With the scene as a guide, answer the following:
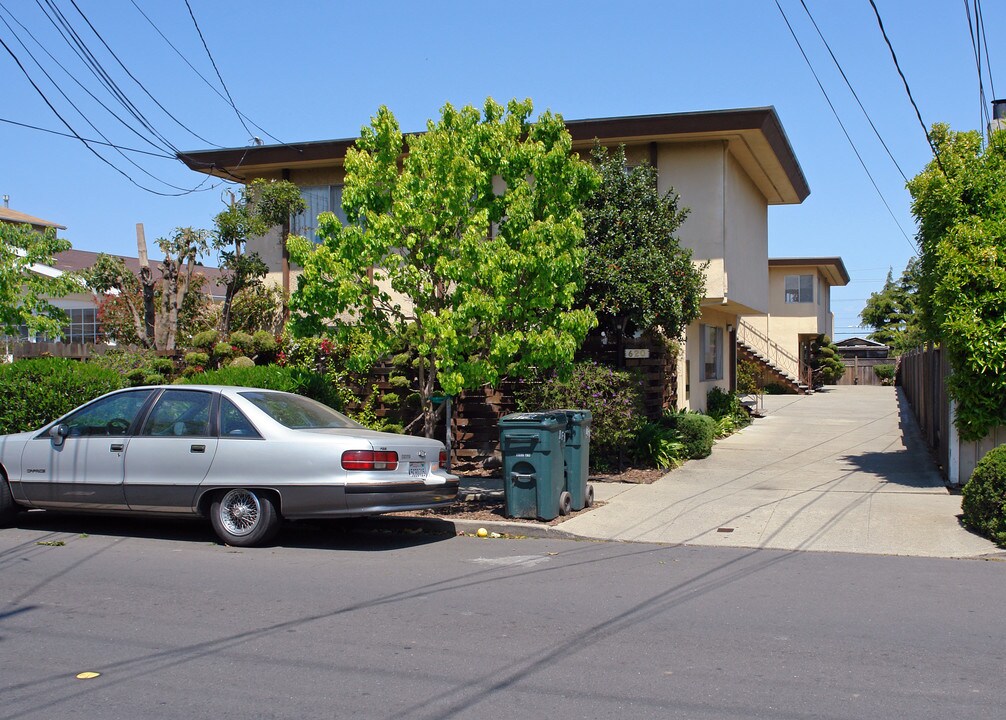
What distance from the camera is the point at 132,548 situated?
9.24 metres

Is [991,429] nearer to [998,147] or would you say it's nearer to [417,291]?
[998,147]

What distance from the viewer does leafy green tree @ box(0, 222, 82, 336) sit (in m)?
13.7

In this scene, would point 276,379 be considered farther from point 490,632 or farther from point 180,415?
point 490,632

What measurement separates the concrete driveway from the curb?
0.80 feet

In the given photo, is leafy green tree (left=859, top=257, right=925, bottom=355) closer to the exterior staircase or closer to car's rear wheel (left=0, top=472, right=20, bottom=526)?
the exterior staircase

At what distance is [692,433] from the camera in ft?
53.0

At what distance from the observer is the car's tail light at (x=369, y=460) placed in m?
8.87

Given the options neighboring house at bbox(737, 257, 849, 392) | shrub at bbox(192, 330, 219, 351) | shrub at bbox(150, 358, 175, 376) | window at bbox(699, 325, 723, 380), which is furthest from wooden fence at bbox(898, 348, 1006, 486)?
neighboring house at bbox(737, 257, 849, 392)

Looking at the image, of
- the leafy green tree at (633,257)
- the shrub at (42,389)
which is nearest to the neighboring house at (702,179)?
the leafy green tree at (633,257)

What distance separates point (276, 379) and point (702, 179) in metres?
8.89

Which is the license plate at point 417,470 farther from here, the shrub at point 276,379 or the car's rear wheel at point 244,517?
the shrub at point 276,379

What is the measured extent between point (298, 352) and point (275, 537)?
7163 mm

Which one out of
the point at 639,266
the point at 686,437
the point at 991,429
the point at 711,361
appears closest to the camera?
the point at 991,429

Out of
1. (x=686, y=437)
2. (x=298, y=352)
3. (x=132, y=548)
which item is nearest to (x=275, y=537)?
→ (x=132, y=548)
